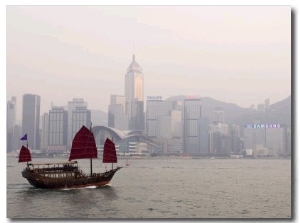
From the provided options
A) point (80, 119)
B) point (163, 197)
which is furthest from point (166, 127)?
point (80, 119)

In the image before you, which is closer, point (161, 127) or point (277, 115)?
point (277, 115)

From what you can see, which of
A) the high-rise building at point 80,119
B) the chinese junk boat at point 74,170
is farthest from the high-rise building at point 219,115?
the high-rise building at point 80,119

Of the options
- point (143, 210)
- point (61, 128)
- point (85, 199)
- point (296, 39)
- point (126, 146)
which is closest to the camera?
point (296, 39)

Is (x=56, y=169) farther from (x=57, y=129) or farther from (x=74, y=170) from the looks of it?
(x=57, y=129)

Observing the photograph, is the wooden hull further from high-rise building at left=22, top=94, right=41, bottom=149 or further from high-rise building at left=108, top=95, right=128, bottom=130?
high-rise building at left=108, top=95, right=128, bottom=130

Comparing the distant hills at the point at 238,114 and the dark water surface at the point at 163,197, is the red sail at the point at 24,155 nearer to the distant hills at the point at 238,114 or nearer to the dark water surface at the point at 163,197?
the dark water surface at the point at 163,197
